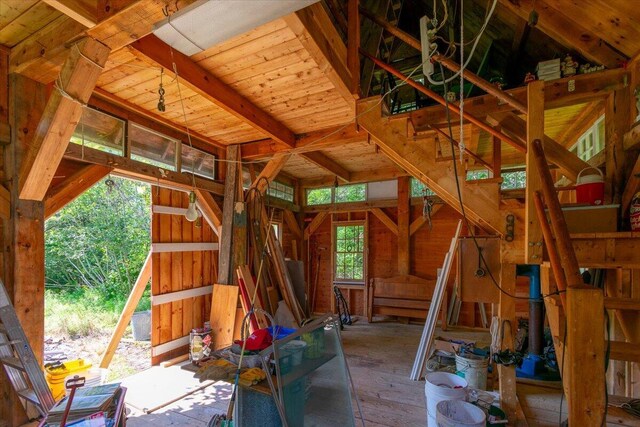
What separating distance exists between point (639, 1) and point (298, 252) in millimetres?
5938

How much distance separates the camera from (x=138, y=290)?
142 inches

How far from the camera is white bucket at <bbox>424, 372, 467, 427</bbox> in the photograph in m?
2.06

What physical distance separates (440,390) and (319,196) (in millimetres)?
5124

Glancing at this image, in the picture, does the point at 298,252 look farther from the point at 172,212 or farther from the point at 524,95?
the point at 524,95

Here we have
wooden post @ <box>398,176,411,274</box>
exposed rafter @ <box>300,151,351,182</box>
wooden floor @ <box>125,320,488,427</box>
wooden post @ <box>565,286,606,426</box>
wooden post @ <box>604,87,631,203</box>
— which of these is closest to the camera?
wooden post @ <box>565,286,606,426</box>

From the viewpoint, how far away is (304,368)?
1.91 meters

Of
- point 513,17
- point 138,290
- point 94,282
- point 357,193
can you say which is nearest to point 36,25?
point 138,290

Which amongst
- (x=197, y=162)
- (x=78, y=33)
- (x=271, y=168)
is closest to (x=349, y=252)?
(x=271, y=168)

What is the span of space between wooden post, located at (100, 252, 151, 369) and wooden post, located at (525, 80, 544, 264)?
153 inches

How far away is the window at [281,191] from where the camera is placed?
609cm

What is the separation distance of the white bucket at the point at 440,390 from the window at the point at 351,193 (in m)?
4.33

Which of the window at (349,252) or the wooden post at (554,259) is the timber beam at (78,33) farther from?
the window at (349,252)

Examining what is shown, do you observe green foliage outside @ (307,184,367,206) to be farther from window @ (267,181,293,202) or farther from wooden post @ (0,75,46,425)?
wooden post @ (0,75,46,425)

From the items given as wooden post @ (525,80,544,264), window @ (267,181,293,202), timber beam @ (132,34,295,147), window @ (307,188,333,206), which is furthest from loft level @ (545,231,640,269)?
window @ (307,188,333,206)
